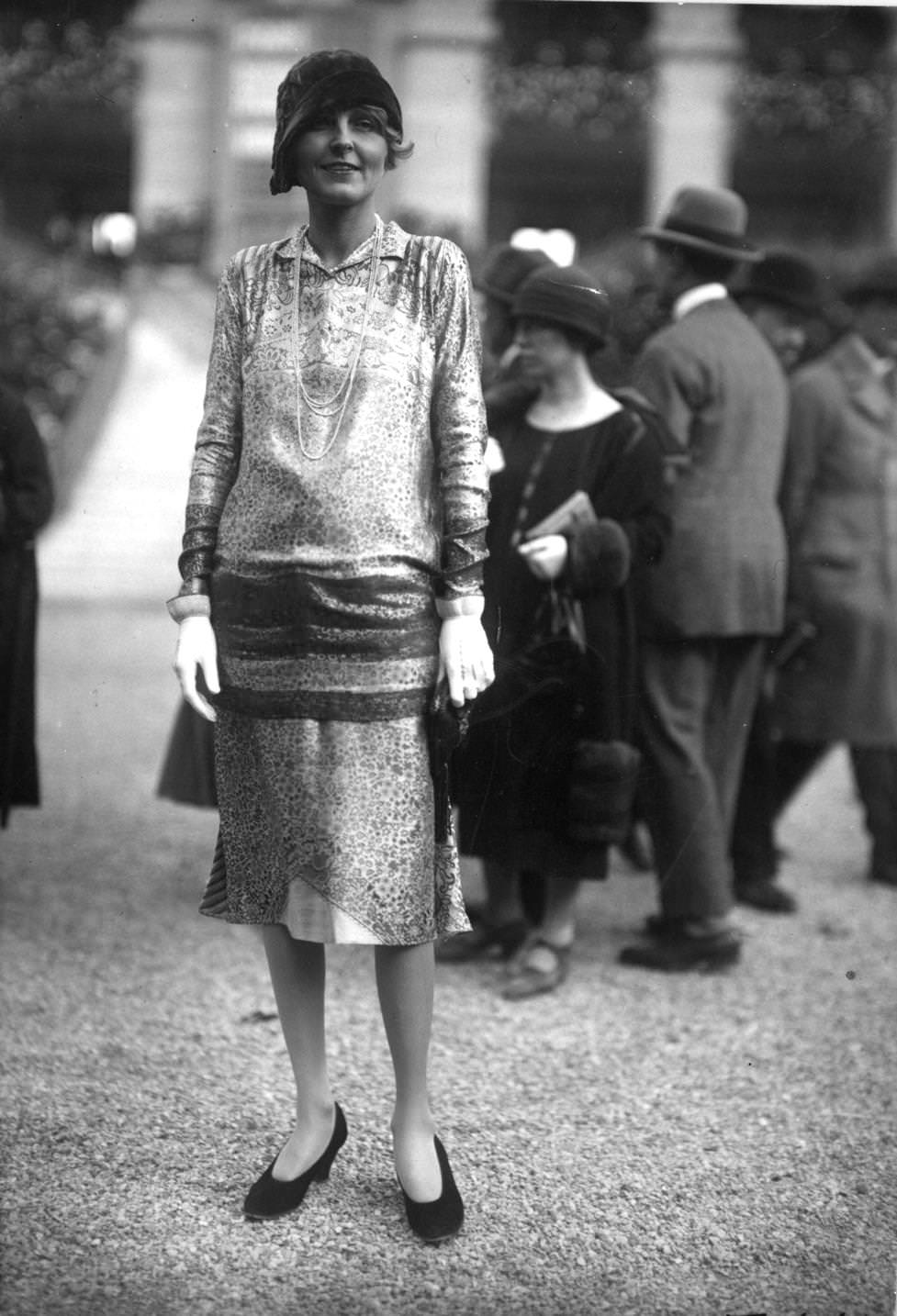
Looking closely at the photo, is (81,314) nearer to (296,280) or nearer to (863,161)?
(296,280)

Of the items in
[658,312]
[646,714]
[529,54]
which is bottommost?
[646,714]

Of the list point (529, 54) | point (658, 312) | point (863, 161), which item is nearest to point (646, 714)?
point (658, 312)

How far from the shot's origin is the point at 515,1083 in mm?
3658

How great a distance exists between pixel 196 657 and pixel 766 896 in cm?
306

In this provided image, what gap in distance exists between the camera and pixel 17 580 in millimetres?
4109

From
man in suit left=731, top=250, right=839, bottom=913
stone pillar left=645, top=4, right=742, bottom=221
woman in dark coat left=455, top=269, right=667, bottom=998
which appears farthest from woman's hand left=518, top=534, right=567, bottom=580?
stone pillar left=645, top=4, right=742, bottom=221

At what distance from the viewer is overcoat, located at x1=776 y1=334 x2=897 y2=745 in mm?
5434

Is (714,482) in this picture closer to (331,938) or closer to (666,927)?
(666,927)

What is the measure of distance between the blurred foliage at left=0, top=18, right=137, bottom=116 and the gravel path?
1.37m

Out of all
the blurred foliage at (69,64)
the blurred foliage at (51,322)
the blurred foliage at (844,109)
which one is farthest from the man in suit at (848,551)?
the blurred foliage at (844,109)

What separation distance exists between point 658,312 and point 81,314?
7.57 meters

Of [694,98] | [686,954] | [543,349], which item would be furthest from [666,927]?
[694,98]

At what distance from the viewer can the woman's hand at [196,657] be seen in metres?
2.75

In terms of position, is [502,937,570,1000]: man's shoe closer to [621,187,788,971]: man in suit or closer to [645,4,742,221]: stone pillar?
[621,187,788,971]: man in suit
